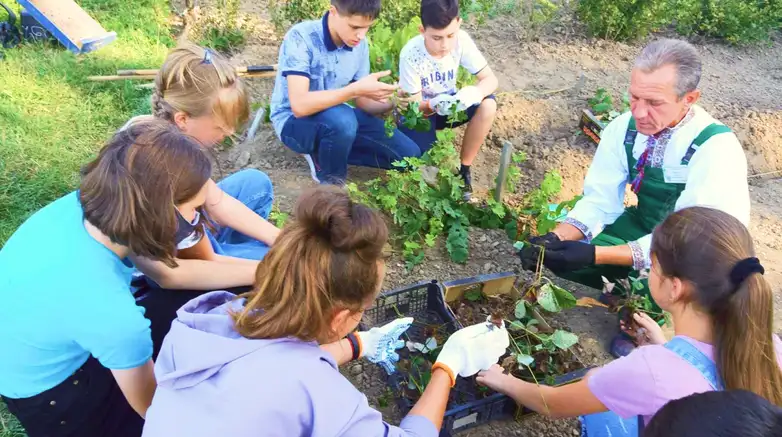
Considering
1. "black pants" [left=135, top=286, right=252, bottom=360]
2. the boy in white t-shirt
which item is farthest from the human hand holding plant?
the boy in white t-shirt

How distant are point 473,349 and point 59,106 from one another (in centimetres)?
378

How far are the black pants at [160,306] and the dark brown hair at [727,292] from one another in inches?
67.6

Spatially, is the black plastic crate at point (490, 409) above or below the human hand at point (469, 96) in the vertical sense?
below

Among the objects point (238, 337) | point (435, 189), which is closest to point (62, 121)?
point (435, 189)

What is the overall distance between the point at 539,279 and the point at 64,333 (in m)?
1.91

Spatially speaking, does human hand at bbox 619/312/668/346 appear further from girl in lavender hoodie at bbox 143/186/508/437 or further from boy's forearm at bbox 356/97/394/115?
boy's forearm at bbox 356/97/394/115

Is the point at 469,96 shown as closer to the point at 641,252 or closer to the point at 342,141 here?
the point at 342,141

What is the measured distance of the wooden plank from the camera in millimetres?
4914

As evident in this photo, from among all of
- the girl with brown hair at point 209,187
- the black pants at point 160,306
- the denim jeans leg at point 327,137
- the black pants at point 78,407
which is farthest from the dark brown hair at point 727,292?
the denim jeans leg at point 327,137

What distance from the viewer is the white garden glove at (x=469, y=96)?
138 inches

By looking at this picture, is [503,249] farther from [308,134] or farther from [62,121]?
[62,121]

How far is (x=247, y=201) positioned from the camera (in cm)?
283

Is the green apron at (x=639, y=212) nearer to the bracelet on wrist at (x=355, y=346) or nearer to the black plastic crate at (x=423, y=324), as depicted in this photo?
the black plastic crate at (x=423, y=324)

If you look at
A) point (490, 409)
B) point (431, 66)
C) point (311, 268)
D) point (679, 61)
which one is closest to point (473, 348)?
point (490, 409)
